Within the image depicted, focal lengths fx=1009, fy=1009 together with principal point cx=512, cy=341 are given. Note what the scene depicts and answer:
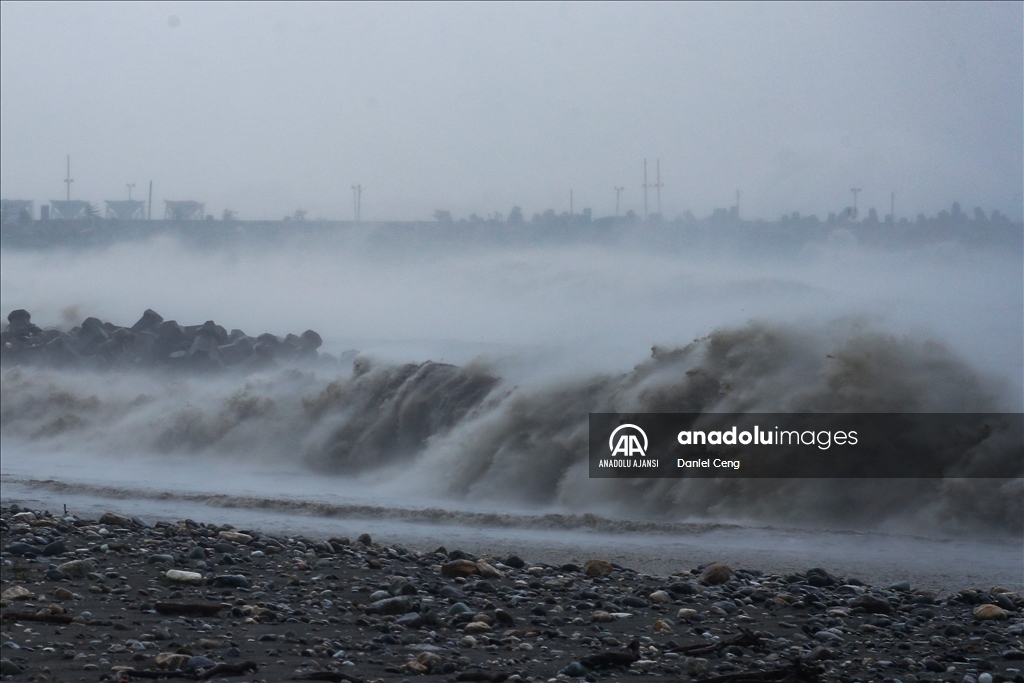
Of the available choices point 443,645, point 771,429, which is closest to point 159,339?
point 771,429

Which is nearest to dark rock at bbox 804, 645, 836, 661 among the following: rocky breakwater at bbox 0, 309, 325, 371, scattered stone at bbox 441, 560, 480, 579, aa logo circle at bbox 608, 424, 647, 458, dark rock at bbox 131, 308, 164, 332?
scattered stone at bbox 441, 560, 480, 579

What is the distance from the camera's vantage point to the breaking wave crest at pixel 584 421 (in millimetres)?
11406

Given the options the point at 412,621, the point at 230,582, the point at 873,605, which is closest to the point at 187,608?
the point at 230,582

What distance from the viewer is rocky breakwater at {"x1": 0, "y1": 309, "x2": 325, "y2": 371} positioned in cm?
2731

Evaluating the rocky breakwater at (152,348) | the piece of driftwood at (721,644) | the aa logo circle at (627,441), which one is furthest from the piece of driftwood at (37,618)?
the rocky breakwater at (152,348)

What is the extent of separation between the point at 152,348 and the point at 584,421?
58.6ft

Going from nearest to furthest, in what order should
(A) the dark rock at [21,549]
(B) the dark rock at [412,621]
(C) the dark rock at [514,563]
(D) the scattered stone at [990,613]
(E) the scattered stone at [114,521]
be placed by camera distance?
1. (B) the dark rock at [412,621]
2. (D) the scattered stone at [990,613]
3. (A) the dark rock at [21,549]
4. (C) the dark rock at [514,563]
5. (E) the scattered stone at [114,521]

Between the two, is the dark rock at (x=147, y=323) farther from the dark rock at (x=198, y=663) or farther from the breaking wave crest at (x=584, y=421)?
the dark rock at (x=198, y=663)

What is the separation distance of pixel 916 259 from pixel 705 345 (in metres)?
18.6

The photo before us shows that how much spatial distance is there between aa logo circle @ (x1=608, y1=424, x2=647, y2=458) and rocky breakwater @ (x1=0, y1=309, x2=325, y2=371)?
15258 millimetres

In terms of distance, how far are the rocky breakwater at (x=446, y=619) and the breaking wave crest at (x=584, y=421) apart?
3.19 m

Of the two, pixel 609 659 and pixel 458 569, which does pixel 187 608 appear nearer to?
pixel 458 569

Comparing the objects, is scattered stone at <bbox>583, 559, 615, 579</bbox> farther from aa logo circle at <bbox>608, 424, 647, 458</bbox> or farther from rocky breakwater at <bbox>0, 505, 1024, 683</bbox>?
aa logo circle at <bbox>608, 424, 647, 458</bbox>

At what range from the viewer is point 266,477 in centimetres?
1611
